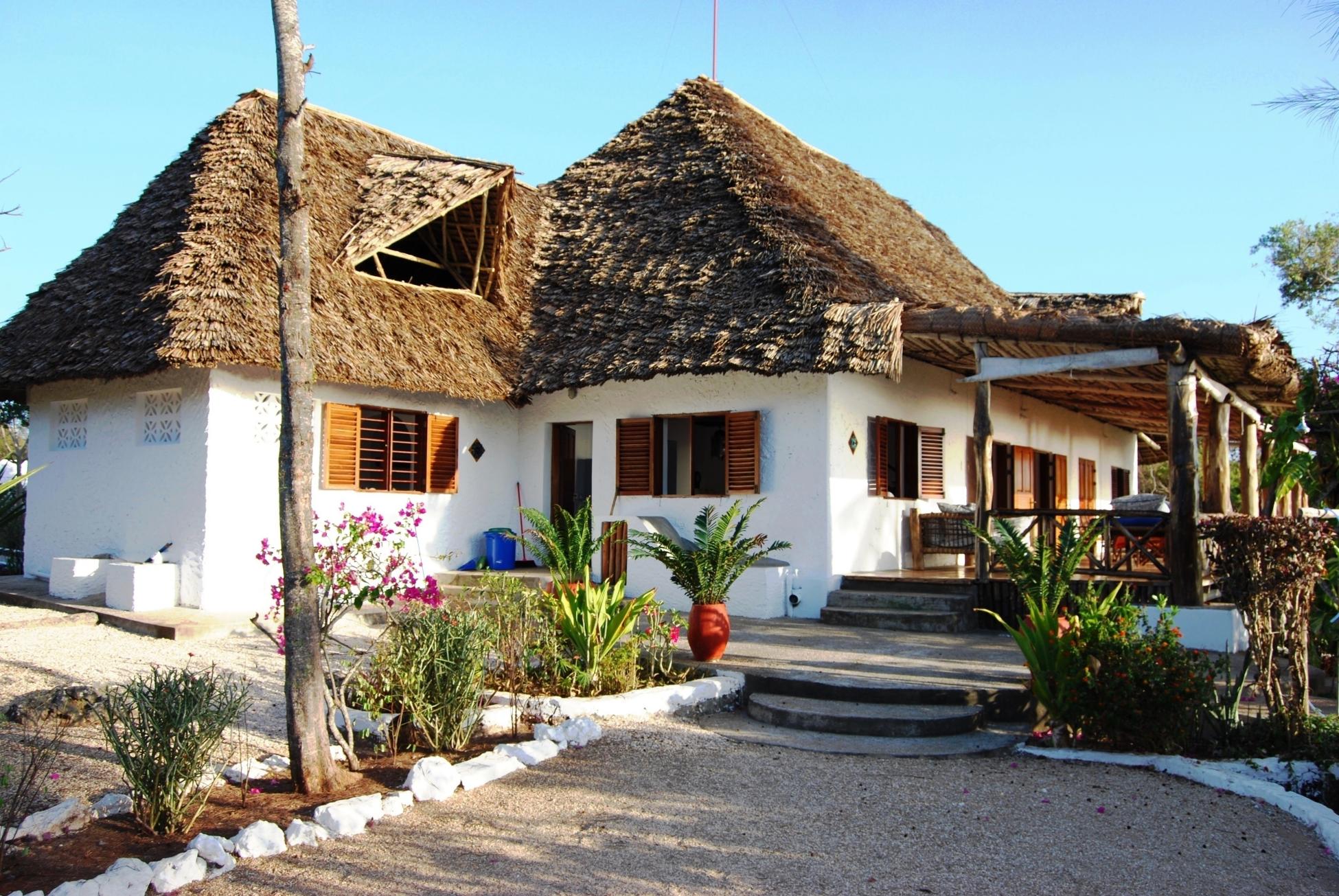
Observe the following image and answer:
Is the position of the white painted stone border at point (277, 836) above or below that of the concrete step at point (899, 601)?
below

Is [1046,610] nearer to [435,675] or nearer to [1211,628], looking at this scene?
[1211,628]

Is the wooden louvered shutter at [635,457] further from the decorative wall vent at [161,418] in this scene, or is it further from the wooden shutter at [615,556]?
the decorative wall vent at [161,418]

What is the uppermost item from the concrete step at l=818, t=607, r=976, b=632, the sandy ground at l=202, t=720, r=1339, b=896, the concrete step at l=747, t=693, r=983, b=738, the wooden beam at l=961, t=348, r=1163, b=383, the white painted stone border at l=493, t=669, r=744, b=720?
the wooden beam at l=961, t=348, r=1163, b=383

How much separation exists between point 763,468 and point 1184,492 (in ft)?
15.0

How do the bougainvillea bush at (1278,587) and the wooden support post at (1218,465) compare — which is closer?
the bougainvillea bush at (1278,587)

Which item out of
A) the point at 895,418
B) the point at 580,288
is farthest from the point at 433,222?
the point at 895,418

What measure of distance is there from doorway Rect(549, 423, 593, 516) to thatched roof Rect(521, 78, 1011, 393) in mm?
1298

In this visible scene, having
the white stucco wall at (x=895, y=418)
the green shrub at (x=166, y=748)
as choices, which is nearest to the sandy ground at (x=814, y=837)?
the green shrub at (x=166, y=748)

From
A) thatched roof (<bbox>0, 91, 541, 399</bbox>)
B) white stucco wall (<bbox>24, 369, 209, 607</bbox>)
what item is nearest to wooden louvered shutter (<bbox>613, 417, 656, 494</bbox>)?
thatched roof (<bbox>0, 91, 541, 399</bbox>)

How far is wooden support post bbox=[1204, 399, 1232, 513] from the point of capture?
425 inches

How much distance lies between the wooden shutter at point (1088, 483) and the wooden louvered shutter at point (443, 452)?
11.0 m

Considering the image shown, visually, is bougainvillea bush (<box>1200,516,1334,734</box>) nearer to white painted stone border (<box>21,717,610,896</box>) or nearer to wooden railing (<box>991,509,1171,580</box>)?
wooden railing (<box>991,509,1171,580</box>)

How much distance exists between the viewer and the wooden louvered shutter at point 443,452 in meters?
13.2

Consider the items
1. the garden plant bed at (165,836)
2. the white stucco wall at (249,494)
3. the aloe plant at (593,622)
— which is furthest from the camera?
the white stucco wall at (249,494)
